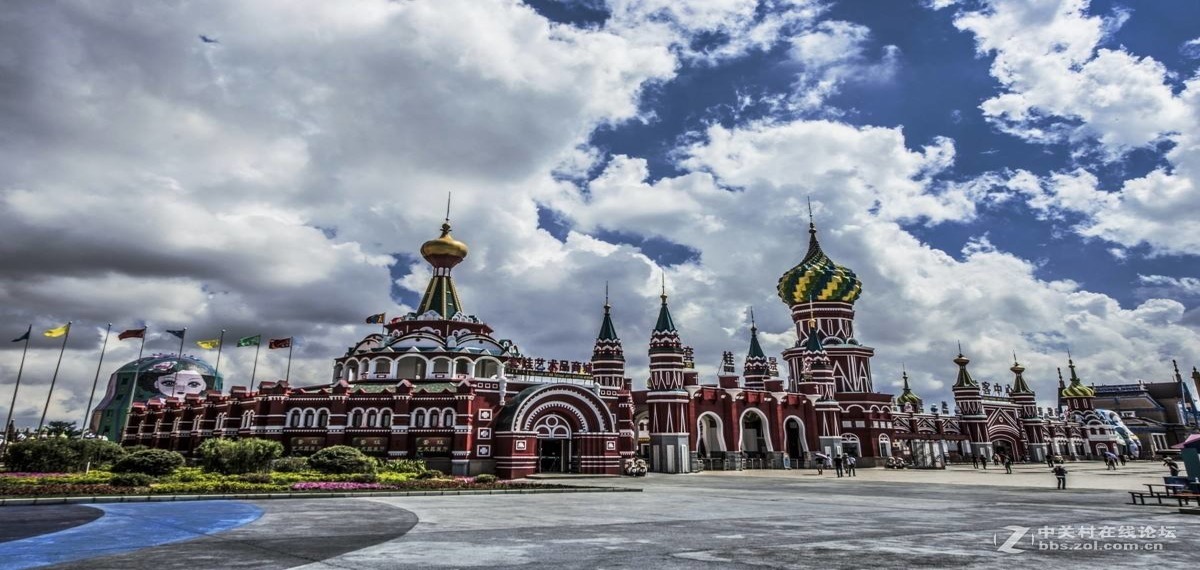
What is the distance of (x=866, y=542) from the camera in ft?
37.1

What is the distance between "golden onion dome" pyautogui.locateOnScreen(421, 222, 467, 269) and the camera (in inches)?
2313

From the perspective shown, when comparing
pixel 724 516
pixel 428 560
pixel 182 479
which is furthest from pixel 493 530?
pixel 182 479

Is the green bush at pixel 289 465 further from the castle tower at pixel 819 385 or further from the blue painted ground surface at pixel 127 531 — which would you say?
the castle tower at pixel 819 385

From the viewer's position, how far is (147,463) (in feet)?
83.1

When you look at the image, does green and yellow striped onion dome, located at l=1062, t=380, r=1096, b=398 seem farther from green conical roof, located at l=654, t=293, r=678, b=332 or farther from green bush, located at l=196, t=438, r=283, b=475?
green bush, located at l=196, t=438, r=283, b=475

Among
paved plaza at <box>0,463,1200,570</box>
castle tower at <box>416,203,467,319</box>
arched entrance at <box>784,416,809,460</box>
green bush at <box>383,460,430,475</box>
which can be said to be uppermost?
castle tower at <box>416,203,467,319</box>

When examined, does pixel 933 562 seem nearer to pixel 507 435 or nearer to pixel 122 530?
pixel 122 530

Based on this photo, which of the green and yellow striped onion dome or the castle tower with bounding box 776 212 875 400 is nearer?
the castle tower with bounding box 776 212 875 400

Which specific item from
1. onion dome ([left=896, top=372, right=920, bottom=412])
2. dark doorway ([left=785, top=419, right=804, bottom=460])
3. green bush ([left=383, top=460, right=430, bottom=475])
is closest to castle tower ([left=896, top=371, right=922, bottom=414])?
onion dome ([left=896, top=372, right=920, bottom=412])

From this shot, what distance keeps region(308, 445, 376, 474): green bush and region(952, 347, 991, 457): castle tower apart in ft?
240

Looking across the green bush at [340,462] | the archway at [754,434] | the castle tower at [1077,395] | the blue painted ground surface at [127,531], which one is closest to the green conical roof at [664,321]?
the archway at [754,434]

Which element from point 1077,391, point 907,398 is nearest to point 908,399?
point 907,398

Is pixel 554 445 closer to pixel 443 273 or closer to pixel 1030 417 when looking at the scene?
pixel 443 273

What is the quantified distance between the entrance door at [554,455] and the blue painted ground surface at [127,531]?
28.8 metres
